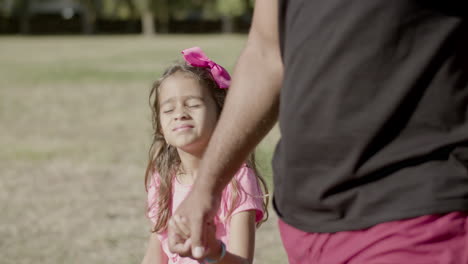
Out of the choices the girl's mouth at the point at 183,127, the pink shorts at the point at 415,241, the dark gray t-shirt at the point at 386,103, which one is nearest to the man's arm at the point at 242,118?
the dark gray t-shirt at the point at 386,103

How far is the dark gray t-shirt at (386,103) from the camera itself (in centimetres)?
162

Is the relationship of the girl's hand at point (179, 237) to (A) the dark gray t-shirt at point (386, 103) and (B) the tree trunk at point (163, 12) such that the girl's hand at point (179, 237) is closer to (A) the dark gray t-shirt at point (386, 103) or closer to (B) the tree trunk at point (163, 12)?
(A) the dark gray t-shirt at point (386, 103)

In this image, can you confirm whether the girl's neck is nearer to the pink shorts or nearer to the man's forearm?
the man's forearm

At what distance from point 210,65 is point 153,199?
0.54 m

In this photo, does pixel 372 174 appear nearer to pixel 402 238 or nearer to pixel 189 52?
pixel 402 238

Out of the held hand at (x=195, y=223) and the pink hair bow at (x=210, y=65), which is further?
the pink hair bow at (x=210, y=65)

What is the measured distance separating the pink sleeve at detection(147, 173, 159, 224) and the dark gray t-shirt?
53.1 inches

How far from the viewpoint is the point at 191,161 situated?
289 cm

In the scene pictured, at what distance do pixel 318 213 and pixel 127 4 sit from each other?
5161 centimetres

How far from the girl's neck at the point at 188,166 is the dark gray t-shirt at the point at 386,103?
1229mm

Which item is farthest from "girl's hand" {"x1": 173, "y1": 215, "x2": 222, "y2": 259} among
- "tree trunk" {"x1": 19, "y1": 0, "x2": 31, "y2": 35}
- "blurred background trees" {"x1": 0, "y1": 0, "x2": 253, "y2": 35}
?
"tree trunk" {"x1": 19, "y1": 0, "x2": 31, "y2": 35}

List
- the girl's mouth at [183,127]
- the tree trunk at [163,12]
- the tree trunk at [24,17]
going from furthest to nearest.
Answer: the tree trunk at [24,17], the tree trunk at [163,12], the girl's mouth at [183,127]

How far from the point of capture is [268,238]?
17.4 ft

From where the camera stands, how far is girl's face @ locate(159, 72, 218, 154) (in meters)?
2.76
